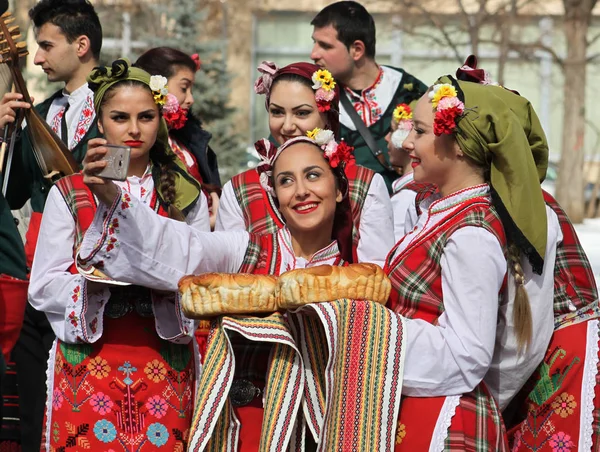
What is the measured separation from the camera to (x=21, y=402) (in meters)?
4.86

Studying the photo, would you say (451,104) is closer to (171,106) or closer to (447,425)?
(447,425)

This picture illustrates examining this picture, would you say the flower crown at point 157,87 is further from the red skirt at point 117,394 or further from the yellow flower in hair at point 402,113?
the yellow flower in hair at point 402,113

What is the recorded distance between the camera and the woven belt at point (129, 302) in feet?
12.8

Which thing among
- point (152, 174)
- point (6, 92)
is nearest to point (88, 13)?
point (6, 92)

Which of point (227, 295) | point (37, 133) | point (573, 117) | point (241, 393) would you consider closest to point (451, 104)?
point (227, 295)

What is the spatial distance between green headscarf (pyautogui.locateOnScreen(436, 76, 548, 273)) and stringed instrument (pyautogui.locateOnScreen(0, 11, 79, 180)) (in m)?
1.88

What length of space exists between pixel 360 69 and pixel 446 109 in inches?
121

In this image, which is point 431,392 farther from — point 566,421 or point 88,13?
point 88,13

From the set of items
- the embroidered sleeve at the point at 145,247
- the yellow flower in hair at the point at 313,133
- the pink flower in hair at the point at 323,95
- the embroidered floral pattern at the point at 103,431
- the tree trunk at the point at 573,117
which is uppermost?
the tree trunk at the point at 573,117

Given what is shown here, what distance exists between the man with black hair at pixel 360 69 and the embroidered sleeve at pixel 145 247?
8.77ft

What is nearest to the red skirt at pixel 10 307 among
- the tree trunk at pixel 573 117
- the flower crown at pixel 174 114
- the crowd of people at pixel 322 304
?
the crowd of people at pixel 322 304

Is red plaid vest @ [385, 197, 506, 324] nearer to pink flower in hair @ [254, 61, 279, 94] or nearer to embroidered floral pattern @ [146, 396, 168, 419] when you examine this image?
embroidered floral pattern @ [146, 396, 168, 419]

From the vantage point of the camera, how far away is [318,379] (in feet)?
10.8

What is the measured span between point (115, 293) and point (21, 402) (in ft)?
4.08
